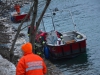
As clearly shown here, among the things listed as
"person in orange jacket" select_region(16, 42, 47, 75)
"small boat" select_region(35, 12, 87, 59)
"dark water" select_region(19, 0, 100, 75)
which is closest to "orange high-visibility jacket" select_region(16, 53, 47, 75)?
"person in orange jacket" select_region(16, 42, 47, 75)

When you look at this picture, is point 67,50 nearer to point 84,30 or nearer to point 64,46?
point 64,46

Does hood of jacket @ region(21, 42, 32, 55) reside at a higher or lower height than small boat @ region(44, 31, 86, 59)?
higher

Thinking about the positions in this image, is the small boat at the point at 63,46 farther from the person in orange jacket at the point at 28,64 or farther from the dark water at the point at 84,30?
the person in orange jacket at the point at 28,64

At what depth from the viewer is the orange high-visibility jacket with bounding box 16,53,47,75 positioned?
21.7ft

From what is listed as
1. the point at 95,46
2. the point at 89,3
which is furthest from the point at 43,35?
the point at 89,3

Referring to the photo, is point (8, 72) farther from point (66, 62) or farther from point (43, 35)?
point (43, 35)

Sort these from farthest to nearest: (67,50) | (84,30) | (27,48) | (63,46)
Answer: (84,30) < (67,50) < (63,46) < (27,48)

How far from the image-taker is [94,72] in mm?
15672

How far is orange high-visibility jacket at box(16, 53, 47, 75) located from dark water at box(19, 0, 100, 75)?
9.11m

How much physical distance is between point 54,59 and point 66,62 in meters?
0.91

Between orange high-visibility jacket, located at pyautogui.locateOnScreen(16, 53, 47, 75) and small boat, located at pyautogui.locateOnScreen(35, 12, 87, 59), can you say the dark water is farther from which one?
orange high-visibility jacket, located at pyautogui.locateOnScreen(16, 53, 47, 75)

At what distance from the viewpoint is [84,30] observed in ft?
88.1

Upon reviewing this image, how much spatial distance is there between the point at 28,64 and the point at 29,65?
34 millimetres

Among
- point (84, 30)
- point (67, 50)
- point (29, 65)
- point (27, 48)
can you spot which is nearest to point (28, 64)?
point (29, 65)
